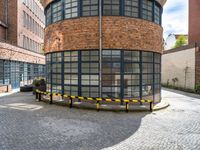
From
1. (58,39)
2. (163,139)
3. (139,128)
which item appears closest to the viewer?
(163,139)

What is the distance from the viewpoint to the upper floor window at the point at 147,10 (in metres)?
12.0

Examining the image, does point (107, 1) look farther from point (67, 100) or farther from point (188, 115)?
point (188, 115)

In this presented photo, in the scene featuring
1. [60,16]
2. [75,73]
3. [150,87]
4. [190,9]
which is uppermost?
[190,9]

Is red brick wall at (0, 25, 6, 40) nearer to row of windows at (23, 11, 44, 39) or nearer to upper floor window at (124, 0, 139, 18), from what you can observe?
row of windows at (23, 11, 44, 39)

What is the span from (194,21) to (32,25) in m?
28.3

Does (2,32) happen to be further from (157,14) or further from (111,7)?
(157,14)

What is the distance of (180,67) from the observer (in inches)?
992

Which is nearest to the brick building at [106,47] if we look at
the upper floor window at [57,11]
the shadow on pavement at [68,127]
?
the upper floor window at [57,11]

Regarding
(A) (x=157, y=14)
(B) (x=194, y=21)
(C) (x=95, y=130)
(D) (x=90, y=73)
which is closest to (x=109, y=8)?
(A) (x=157, y=14)

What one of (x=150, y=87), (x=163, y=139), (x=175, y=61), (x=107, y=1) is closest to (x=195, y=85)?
(x=175, y=61)

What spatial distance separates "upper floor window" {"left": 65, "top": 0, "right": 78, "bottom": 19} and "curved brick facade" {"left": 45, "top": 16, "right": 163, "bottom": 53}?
42 cm

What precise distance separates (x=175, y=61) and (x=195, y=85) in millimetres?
6057

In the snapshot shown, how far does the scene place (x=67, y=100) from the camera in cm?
1242

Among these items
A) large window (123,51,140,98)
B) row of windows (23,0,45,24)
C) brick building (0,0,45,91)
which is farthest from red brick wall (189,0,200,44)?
row of windows (23,0,45,24)
